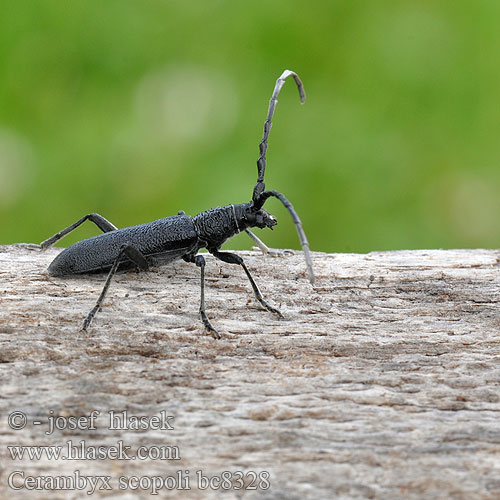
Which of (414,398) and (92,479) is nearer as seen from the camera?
(92,479)

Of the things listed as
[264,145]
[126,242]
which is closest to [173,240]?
[126,242]

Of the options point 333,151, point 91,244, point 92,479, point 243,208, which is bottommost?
point 92,479

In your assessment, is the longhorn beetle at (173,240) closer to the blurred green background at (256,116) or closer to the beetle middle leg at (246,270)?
the beetle middle leg at (246,270)

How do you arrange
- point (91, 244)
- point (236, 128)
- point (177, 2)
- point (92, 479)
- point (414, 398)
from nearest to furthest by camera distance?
point (92, 479)
point (414, 398)
point (91, 244)
point (236, 128)
point (177, 2)

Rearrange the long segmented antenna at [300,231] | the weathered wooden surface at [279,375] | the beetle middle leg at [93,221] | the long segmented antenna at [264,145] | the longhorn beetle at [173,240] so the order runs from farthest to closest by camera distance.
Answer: the beetle middle leg at [93,221] < the long segmented antenna at [264,145] < the longhorn beetle at [173,240] < the long segmented antenna at [300,231] < the weathered wooden surface at [279,375]

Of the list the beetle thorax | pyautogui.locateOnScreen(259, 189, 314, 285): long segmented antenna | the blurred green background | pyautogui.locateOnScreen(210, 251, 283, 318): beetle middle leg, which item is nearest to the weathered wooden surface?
pyautogui.locateOnScreen(210, 251, 283, 318): beetle middle leg

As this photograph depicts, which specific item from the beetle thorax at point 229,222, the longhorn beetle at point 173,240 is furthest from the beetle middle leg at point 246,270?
the beetle thorax at point 229,222

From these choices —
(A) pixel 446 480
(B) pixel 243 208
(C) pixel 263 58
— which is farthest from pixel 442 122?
(A) pixel 446 480

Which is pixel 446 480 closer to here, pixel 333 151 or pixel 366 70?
pixel 333 151
